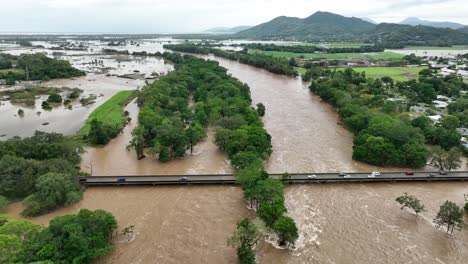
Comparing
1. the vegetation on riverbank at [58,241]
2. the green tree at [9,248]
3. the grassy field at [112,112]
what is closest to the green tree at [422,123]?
the vegetation on riverbank at [58,241]

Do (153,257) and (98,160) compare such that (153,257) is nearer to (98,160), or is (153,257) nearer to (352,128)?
(98,160)

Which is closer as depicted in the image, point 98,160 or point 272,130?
point 98,160

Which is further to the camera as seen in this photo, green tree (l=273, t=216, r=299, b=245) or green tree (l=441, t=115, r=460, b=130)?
green tree (l=441, t=115, r=460, b=130)

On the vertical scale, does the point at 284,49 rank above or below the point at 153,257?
above

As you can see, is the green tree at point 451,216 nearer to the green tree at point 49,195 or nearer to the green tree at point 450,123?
the green tree at point 450,123

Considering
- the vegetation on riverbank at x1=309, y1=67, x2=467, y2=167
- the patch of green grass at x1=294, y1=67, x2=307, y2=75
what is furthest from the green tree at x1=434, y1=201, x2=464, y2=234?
the patch of green grass at x1=294, y1=67, x2=307, y2=75

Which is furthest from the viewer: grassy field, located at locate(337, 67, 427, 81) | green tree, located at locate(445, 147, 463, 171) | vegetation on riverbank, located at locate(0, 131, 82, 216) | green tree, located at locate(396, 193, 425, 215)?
grassy field, located at locate(337, 67, 427, 81)

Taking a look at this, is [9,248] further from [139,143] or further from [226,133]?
[226,133]

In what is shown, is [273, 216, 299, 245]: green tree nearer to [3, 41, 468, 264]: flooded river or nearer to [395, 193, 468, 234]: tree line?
[3, 41, 468, 264]: flooded river

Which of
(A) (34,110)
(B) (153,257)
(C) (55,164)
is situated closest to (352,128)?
(B) (153,257)
